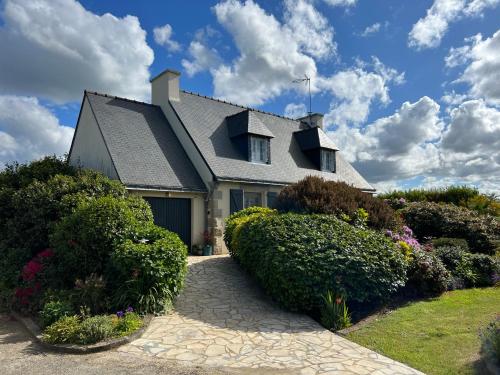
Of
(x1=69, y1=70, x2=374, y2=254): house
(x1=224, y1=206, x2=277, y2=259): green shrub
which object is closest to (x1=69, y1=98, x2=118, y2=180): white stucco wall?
(x1=69, y1=70, x2=374, y2=254): house

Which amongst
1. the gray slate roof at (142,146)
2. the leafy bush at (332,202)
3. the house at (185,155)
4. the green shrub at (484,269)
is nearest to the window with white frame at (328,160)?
the house at (185,155)

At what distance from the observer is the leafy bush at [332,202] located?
9.45m

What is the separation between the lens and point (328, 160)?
1852cm

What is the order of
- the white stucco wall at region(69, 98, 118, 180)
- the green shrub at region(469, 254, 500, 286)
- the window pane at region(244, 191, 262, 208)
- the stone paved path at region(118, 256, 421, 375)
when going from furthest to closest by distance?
the window pane at region(244, 191, 262, 208)
the white stucco wall at region(69, 98, 118, 180)
the green shrub at region(469, 254, 500, 286)
the stone paved path at region(118, 256, 421, 375)

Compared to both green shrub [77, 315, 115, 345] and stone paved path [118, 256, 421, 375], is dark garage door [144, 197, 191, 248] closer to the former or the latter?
stone paved path [118, 256, 421, 375]

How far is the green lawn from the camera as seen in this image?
187 inches

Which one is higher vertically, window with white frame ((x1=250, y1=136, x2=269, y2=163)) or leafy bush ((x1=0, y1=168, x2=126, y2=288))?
window with white frame ((x1=250, y1=136, x2=269, y2=163))

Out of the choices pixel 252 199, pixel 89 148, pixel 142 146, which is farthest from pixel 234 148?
pixel 89 148

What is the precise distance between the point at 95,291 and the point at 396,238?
7.05 m

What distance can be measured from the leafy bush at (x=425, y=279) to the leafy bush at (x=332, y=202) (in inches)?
79.9

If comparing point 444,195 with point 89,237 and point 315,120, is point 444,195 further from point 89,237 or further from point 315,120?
point 89,237

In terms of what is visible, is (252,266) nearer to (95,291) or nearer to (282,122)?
(95,291)

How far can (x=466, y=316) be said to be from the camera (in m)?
6.47

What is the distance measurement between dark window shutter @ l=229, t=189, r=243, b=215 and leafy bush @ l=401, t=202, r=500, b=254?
20.5 feet
